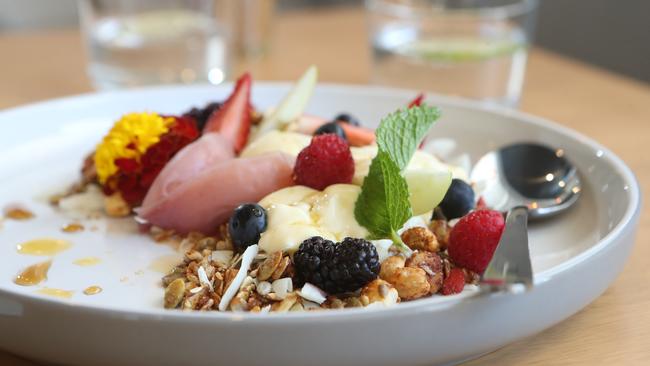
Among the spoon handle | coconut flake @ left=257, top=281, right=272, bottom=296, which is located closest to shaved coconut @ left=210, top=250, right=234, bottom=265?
coconut flake @ left=257, top=281, right=272, bottom=296

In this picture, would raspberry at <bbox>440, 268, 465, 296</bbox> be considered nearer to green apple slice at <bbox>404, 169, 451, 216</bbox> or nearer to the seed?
green apple slice at <bbox>404, 169, 451, 216</bbox>

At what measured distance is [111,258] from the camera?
3.80ft

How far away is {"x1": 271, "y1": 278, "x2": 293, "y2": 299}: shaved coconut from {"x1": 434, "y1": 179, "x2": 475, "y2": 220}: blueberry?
0.29 m

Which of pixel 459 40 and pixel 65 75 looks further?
pixel 65 75

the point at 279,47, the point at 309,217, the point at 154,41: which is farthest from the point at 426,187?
the point at 279,47

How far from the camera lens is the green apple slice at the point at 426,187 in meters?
1.12

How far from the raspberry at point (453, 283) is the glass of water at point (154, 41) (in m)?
1.24

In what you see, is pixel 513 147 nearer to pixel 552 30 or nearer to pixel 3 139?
pixel 3 139

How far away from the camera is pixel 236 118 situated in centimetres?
141

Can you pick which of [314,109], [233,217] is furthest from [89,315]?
[314,109]

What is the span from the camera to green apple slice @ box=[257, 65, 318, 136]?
1.39 m

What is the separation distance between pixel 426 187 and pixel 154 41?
4.03 ft

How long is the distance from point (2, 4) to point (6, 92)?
120 cm

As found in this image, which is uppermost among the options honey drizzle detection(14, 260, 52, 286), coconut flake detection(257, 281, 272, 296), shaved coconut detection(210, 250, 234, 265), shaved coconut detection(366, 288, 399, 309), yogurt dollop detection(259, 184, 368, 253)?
yogurt dollop detection(259, 184, 368, 253)
